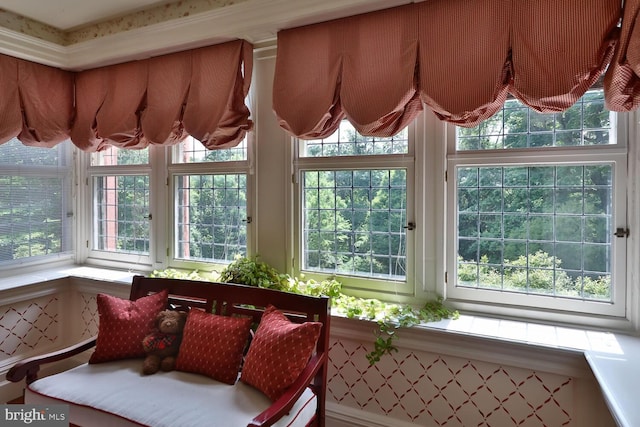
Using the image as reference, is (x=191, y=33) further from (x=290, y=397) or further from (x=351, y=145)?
(x=290, y=397)

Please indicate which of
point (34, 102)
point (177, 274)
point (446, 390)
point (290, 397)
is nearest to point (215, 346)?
point (290, 397)

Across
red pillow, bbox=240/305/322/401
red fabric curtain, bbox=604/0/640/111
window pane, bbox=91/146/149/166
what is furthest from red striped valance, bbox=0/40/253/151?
Answer: red fabric curtain, bbox=604/0/640/111

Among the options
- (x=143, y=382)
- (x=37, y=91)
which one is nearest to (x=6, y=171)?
(x=37, y=91)

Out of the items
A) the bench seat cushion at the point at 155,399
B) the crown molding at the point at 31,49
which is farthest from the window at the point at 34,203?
the bench seat cushion at the point at 155,399

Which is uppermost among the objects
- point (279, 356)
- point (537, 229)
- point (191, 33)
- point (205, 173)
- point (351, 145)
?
point (191, 33)

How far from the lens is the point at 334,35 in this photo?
2086mm

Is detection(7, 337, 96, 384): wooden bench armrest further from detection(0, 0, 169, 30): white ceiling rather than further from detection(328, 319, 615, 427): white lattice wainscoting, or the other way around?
detection(0, 0, 169, 30): white ceiling

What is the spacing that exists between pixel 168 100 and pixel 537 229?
242cm

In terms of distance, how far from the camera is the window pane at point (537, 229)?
5.90ft

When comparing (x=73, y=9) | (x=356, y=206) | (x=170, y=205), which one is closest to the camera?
(x=356, y=206)

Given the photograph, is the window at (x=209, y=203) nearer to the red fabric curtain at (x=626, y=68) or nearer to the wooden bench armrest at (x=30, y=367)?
the wooden bench armrest at (x=30, y=367)

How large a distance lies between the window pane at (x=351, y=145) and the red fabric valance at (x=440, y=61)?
22 cm

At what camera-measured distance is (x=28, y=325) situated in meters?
2.78

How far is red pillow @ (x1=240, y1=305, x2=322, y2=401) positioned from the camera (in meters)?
1.60
